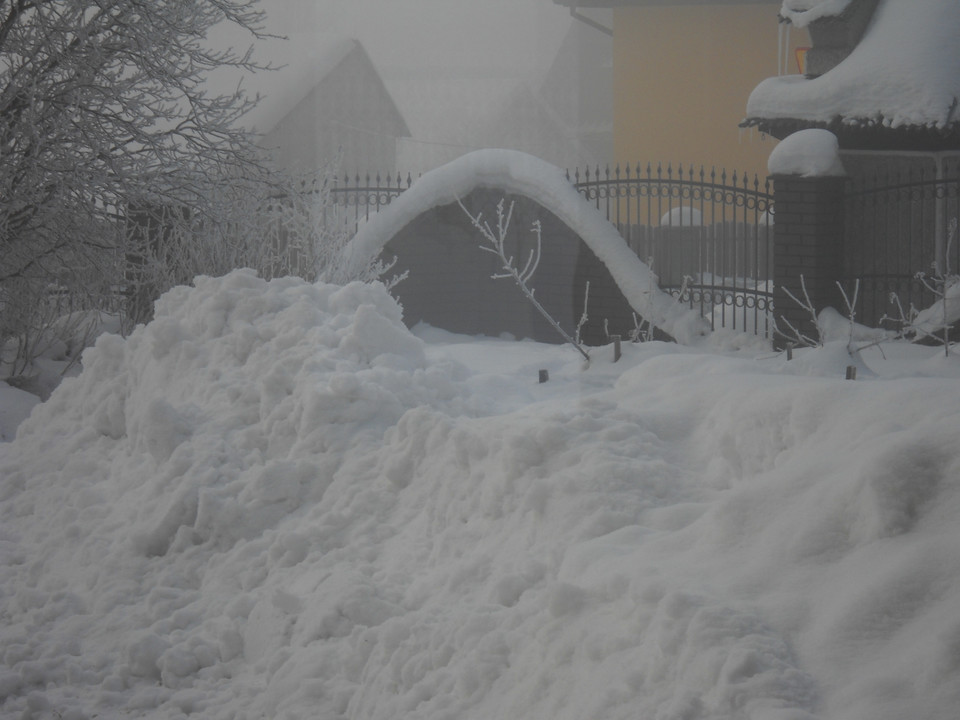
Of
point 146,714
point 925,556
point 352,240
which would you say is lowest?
point 146,714

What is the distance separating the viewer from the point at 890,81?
11945mm

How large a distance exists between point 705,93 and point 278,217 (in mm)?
10762

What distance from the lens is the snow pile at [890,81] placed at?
1162 centimetres

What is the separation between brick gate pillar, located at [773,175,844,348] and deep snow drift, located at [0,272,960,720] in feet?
15.3

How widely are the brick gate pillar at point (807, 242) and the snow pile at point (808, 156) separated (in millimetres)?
→ 80

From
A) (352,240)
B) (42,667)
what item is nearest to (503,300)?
(352,240)

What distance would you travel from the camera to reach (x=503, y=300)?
1466 cm

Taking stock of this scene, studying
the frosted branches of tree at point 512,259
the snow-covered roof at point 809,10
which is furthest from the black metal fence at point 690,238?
the snow-covered roof at point 809,10

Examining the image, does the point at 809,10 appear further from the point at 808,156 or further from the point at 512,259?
the point at 512,259

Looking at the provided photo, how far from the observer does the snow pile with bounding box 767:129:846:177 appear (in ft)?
37.9

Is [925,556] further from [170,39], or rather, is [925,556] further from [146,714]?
[170,39]

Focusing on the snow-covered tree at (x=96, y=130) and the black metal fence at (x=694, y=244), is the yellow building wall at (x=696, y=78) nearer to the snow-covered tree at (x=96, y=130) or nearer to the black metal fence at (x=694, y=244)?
the black metal fence at (x=694, y=244)

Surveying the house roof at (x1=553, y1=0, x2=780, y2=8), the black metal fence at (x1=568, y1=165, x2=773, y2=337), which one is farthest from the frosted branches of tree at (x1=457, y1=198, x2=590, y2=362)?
the house roof at (x1=553, y1=0, x2=780, y2=8)

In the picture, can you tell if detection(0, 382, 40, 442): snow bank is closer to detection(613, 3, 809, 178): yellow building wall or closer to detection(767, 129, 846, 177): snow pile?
detection(767, 129, 846, 177): snow pile
